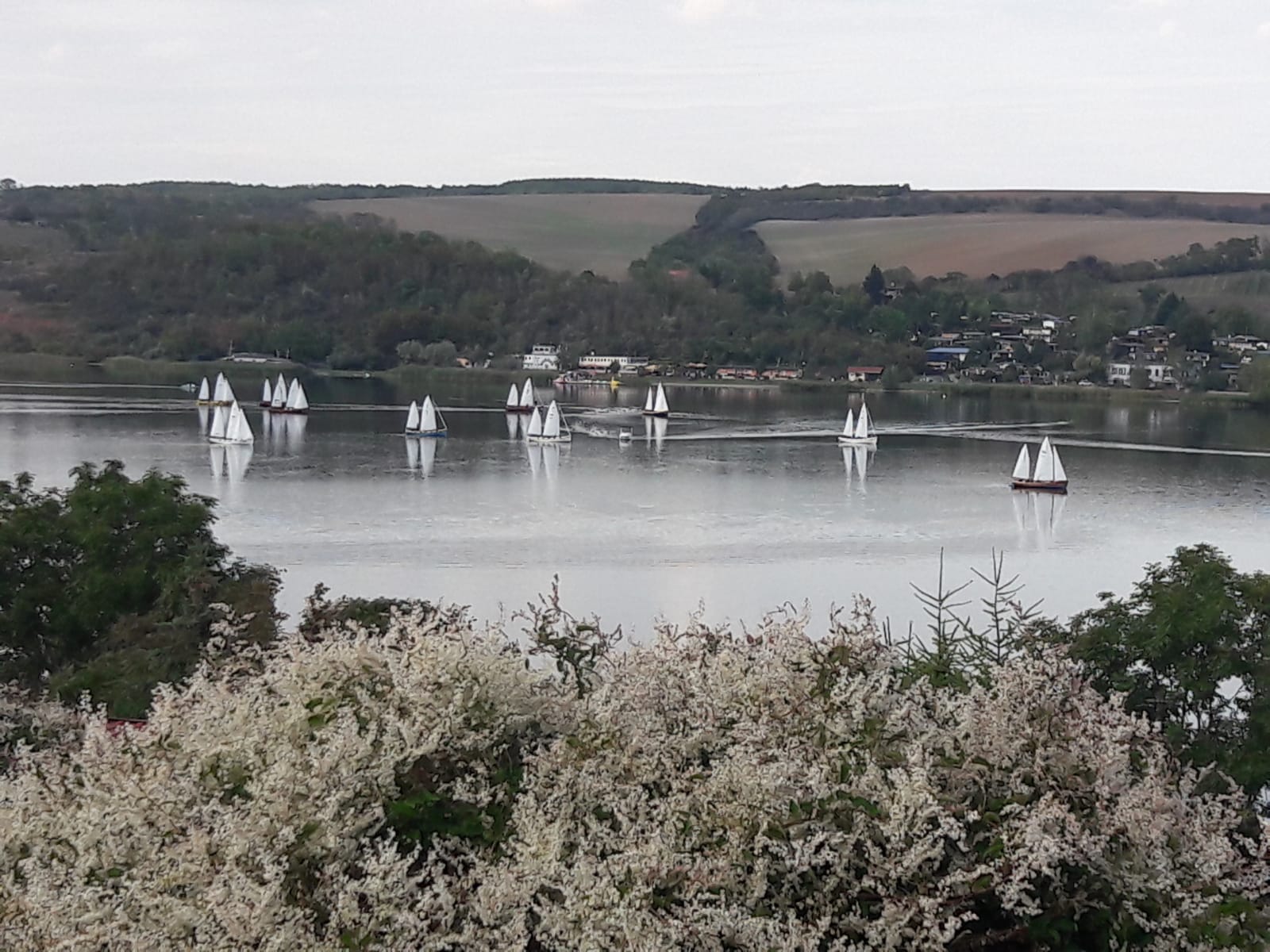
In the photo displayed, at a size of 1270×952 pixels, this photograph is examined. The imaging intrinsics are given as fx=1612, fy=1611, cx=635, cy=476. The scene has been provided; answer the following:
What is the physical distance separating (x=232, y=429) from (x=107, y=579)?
2970 centimetres

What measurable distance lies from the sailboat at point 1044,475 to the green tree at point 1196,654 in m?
25.3

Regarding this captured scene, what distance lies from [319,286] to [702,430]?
5740 centimetres

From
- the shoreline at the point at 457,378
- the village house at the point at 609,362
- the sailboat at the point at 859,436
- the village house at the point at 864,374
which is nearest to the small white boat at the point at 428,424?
the sailboat at the point at 859,436

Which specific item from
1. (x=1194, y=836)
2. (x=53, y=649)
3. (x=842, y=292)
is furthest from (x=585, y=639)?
(x=842, y=292)

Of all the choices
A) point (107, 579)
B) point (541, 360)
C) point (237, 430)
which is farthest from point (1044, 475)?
point (541, 360)

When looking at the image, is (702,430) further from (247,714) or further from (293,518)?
(247,714)

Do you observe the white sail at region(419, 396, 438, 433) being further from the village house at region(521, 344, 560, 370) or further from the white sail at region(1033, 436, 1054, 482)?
the village house at region(521, 344, 560, 370)

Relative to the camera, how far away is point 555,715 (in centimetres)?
609

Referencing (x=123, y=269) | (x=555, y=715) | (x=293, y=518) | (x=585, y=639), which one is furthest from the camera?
(x=123, y=269)

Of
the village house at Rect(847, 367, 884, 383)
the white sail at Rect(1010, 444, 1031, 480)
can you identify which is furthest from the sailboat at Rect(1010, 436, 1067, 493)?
the village house at Rect(847, 367, 884, 383)

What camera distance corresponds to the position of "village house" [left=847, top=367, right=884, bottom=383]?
89250 millimetres

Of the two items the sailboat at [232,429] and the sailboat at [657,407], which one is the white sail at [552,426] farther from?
the sailboat at [657,407]

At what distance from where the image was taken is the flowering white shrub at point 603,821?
16.4ft

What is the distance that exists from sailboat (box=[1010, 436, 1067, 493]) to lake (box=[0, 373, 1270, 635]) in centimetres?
61
